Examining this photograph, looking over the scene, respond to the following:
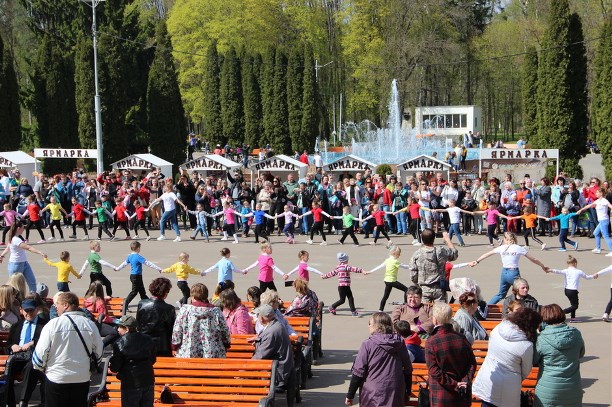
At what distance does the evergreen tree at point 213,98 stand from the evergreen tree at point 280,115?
5919mm

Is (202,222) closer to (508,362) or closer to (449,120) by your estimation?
(508,362)

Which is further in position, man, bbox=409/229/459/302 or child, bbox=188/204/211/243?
child, bbox=188/204/211/243

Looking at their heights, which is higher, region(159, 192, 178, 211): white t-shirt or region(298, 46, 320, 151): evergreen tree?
region(298, 46, 320, 151): evergreen tree

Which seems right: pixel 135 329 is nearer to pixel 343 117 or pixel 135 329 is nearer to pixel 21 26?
pixel 343 117

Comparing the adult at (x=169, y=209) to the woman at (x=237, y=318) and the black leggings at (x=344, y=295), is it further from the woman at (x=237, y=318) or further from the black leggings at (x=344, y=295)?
the woman at (x=237, y=318)

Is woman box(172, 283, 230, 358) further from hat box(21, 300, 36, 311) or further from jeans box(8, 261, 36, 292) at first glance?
jeans box(8, 261, 36, 292)

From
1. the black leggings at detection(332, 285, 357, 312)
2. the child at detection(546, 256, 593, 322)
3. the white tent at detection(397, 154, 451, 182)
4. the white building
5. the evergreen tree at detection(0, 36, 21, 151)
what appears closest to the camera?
the child at detection(546, 256, 593, 322)

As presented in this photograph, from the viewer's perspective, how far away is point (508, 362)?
25.9 feet

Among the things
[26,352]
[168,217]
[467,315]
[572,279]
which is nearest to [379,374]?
[467,315]

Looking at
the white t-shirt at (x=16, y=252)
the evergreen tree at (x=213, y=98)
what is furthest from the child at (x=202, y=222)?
the evergreen tree at (x=213, y=98)

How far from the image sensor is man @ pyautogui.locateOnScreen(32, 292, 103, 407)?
7.89 metres

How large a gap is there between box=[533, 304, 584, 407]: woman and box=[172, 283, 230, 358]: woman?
11.8ft

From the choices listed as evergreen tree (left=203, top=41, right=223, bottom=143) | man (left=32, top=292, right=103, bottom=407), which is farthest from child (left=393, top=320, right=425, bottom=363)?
evergreen tree (left=203, top=41, right=223, bottom=143)

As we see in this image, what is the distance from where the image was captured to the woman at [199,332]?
9.75m
